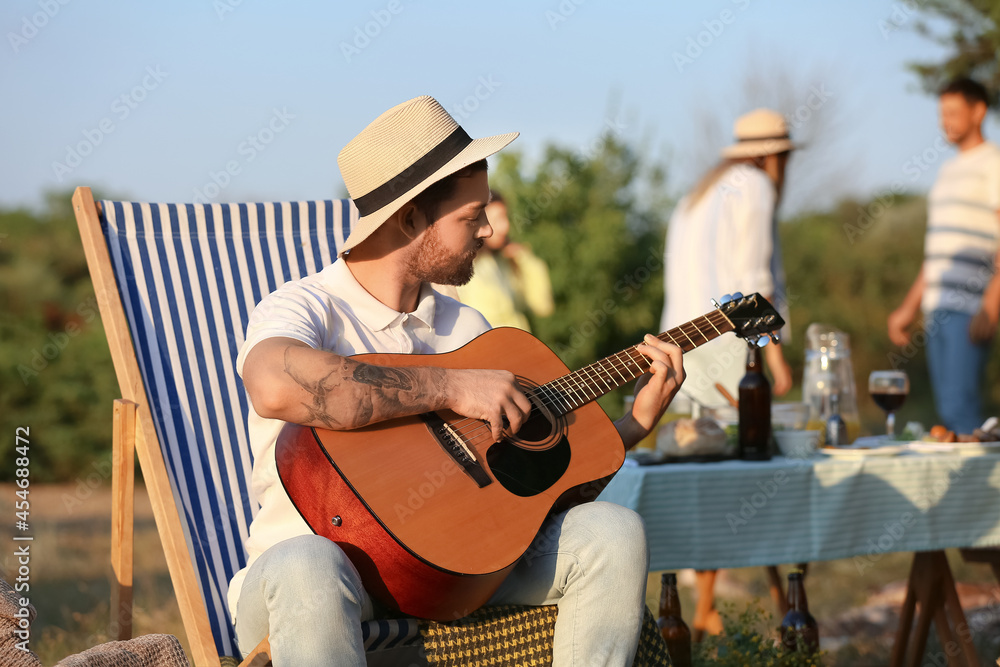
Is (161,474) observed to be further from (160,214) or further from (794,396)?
(794,396)

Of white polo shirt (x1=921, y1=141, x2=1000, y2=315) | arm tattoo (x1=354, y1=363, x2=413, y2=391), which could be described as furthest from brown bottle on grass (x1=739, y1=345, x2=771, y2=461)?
white polo shirt (x1=921, y1=141, x2=1000, y2=315)

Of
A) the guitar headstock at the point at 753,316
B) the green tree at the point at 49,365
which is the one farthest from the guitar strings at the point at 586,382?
the green tree at the point at 49,365

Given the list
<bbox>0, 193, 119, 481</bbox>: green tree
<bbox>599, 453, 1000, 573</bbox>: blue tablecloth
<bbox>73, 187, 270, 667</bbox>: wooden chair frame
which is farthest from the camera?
<bbox>0, 193, 119, 481</bbox>: green tree

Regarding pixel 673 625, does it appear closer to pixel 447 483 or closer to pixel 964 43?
pixel 447 483

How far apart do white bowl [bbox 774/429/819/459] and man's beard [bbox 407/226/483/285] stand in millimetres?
1248

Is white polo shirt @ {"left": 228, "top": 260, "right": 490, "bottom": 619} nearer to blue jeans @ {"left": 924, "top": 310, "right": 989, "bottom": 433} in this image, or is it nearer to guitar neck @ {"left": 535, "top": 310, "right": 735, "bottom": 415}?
guitar neck @ {"left": 535, "top": 310, "right": 735, "bottom": 415}

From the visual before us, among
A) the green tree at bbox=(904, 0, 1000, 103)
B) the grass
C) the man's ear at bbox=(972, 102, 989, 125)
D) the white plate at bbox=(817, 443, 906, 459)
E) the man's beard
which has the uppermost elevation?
the green tree at bbox=(904, 0, 1000, 103)

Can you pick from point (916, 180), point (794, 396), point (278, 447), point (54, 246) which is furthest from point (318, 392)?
point (916, 180)

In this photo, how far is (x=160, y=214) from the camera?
9.24 ft

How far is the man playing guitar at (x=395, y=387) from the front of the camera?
5.82 feet

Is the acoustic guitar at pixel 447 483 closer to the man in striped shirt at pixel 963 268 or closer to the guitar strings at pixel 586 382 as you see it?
the guitar strings at pixel 586 382

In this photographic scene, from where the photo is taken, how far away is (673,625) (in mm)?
2838

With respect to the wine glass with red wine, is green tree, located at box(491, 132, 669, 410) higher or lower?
higher

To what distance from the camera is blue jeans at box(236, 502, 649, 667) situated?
1.72 m
